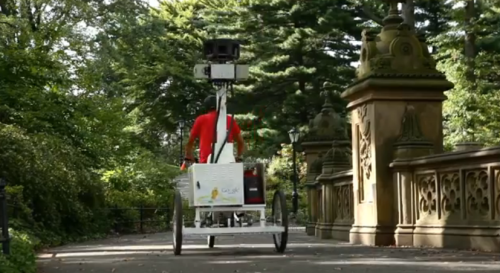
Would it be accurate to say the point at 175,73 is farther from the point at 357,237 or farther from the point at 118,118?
the point at 357,237

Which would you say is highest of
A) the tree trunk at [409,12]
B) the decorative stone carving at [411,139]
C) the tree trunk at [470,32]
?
→ the tree trunk at [409,12]

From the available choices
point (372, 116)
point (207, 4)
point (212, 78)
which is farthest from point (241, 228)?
point (207, 4)

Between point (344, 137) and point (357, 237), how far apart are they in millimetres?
7949

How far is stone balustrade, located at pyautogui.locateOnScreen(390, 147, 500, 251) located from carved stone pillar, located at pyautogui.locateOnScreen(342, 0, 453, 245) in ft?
0.95

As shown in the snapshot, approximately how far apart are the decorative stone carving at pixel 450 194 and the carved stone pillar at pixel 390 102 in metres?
1.53

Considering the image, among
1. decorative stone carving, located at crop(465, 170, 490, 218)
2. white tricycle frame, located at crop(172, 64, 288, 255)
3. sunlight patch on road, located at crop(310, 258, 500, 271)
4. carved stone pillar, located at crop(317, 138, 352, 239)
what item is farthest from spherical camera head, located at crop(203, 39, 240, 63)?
carved stone pillar, located at crop(317, 138, 352, 239)

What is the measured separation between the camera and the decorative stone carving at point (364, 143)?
14445 millimetres

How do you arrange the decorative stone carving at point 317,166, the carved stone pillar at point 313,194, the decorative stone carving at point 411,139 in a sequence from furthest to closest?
the decorative stone carving at point 317,166 → the carved stone pillar at point 313,194 → the decorative stone carving at point 411,139

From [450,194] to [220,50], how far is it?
12.9 feet

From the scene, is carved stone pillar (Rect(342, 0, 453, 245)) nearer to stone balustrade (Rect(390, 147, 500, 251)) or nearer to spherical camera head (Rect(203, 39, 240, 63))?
stone balustrade (Rect(390, 147, 500, 251))

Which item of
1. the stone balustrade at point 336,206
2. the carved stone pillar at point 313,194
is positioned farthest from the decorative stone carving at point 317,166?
the stone balustrade at point 336,206

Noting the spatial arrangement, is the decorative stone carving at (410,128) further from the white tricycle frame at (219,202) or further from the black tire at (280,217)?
the white tricycle frame at (219,202)

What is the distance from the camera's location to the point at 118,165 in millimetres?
34875

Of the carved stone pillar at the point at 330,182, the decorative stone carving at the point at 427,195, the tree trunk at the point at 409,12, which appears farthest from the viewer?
the tree trunk at the point at 409,12
